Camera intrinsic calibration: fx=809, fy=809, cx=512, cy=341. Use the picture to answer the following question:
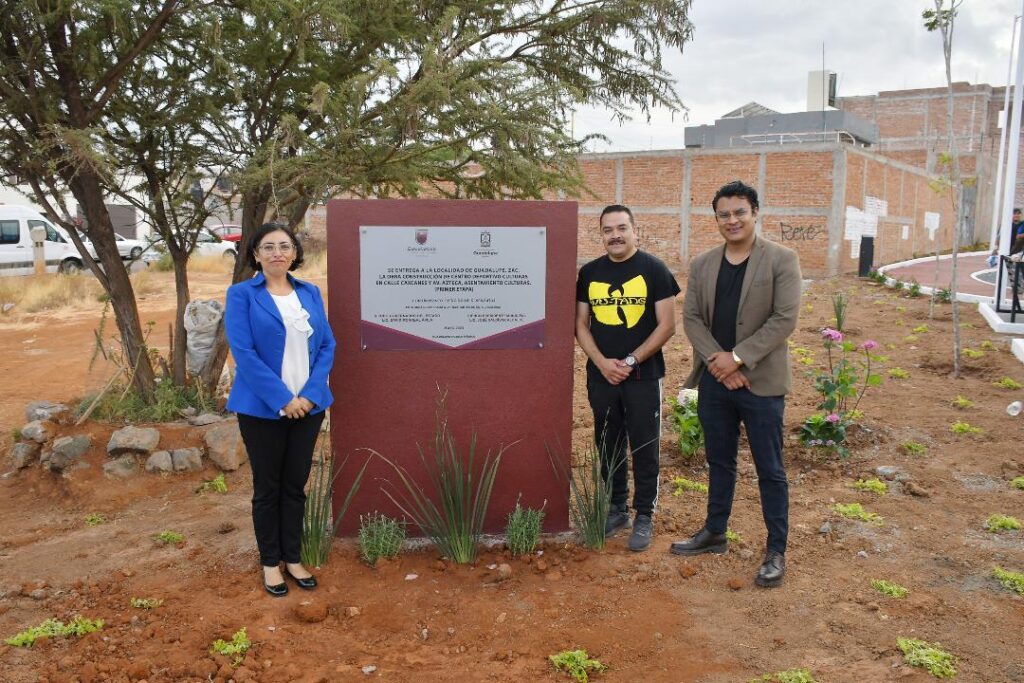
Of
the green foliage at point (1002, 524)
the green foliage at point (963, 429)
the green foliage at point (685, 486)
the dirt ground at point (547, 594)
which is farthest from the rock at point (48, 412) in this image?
the green foliage at point (963, 429)

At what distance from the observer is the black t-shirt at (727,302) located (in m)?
3.92

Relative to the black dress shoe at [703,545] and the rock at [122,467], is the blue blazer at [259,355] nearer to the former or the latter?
the black dress shoe at [703,545]

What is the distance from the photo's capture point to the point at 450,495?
414 centimetres

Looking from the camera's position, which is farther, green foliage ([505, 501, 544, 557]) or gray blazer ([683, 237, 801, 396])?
green foliage ([505, 501, 544, 557])

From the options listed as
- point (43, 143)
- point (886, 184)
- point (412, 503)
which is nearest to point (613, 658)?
point (412, 503)

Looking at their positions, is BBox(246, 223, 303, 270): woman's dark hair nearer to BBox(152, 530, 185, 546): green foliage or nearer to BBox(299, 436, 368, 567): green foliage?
BBox(299, 436, 368, 567): green foliage

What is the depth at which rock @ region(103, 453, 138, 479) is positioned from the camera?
587 centimetres

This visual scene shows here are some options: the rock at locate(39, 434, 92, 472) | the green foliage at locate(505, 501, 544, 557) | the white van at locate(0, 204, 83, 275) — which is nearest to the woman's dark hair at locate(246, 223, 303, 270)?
the green foliage at locate(505, 501, 544, 557)

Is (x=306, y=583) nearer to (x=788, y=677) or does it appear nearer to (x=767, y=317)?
(x=788, y=677)

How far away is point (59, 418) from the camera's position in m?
6.49

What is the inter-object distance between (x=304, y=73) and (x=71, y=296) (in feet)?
41.9

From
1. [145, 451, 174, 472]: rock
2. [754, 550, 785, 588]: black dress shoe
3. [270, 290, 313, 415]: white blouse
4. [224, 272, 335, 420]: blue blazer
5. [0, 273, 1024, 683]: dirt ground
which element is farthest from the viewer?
[145, 451, 174, 472]: rock

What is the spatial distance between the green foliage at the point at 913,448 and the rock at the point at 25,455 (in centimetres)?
662

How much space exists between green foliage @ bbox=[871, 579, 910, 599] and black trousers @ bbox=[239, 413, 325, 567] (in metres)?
2.75
